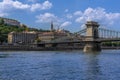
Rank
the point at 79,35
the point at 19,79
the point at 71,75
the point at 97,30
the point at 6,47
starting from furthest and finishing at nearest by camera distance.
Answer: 1. the point at 6,47
2. the point at 79,35
3. the point at 97,30
4. the point at 71,75
5. the point at 19,79

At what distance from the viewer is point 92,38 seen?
440 feet

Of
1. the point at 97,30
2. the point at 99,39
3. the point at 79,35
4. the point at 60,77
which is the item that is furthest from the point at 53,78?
the point at 79,35

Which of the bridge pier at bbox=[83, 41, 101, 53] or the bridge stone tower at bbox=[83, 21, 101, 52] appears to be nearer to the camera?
the bridge pier at bbox=[83, 41, 101, 53]

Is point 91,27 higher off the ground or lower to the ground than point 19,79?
higher

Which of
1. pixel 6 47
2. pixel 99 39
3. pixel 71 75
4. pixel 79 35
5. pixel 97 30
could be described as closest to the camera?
pixel 71 75

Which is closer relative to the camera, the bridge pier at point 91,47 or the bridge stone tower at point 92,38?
the bridge pier at point 91,47

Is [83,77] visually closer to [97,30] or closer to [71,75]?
[71,75]

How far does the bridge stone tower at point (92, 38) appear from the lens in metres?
130

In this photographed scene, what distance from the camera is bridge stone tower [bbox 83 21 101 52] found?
428ft

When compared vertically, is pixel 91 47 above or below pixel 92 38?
below

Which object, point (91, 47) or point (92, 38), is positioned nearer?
point (91, 47)

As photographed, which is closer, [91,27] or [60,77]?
[60,77]

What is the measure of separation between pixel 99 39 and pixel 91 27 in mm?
10451

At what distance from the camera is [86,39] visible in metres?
136
